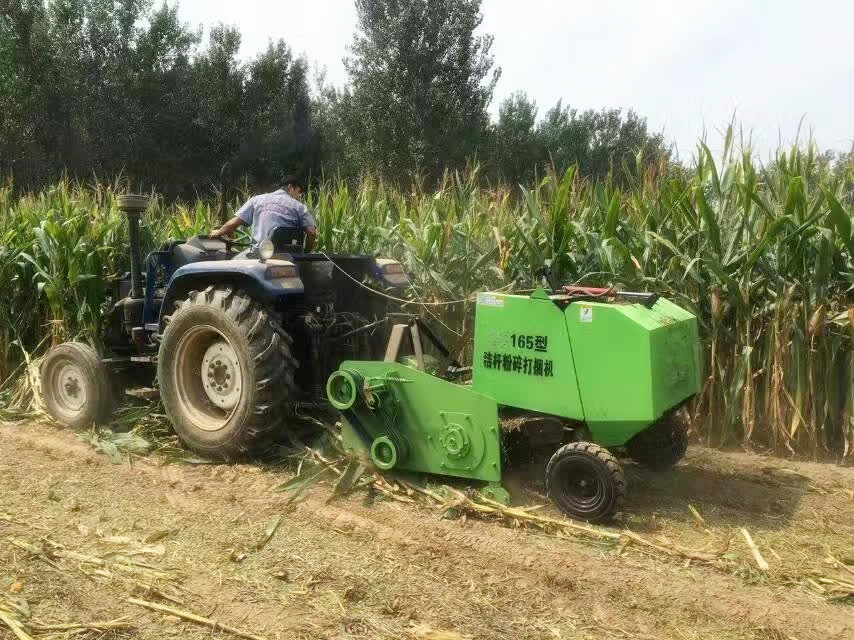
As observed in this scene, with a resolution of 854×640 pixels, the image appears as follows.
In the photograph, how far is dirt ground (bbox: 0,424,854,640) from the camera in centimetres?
270

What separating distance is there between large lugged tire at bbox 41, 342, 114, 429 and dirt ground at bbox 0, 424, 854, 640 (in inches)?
44.3

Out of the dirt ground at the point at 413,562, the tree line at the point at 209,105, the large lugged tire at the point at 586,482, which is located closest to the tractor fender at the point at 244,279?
the dirt ground at the point at 413,562

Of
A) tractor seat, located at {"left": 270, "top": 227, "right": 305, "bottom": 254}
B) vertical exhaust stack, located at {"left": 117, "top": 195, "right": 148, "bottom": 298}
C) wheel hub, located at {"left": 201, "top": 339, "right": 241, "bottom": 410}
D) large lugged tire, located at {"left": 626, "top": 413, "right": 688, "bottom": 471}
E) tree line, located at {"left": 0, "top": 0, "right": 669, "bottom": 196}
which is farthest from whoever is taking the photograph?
tree line, located at {"left": 0, "top": 0, "right": 669, "bottom": 196}

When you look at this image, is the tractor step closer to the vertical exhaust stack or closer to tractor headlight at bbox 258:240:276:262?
the vertical exhaust stack

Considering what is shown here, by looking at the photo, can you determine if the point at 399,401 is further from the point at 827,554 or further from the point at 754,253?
the point at 754,253

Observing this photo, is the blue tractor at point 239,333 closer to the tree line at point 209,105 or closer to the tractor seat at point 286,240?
the tractor seat at point 286,240

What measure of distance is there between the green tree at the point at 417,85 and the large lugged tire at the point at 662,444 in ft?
59.5

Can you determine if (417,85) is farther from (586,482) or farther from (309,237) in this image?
(586,482)

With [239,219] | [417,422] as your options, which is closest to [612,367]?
[417,422]

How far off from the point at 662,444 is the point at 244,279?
8.35 feet

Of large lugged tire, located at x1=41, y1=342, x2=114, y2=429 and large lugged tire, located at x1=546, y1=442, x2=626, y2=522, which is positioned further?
large lugged tire, located at x1=41, y1=342, x2=114, y2=429

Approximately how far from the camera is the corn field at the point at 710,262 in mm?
4648

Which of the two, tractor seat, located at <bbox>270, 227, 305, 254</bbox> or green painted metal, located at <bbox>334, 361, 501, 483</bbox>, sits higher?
tractor seat, located at <bbox>270, 227, 305, 254</bbox>

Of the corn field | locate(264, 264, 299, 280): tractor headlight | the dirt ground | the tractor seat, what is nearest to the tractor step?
the corn field
